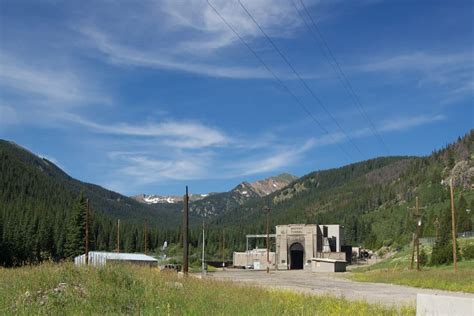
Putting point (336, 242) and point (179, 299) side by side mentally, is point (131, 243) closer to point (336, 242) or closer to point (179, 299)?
point (336, 242)

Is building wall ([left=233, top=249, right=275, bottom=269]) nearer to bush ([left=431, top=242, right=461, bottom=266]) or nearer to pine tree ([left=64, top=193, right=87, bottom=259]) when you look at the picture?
pine tree ([left=64, top=193, right=87, bottom=259])

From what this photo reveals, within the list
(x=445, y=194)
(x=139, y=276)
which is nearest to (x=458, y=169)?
(x=445, y=194)

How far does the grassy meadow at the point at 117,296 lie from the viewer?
1143cm

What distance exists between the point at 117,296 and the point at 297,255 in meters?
112

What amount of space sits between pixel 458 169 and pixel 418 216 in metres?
143

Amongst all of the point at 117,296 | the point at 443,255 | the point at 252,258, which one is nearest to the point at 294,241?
the point at 252,258

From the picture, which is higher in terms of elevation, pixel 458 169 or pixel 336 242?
pixel 458 169

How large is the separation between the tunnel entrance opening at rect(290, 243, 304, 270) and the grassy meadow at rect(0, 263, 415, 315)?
106513mm

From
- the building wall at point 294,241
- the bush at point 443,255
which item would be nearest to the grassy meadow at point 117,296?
the bush at point 443,255

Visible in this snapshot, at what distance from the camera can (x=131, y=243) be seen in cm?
17262

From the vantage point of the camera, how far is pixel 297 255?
12162cm

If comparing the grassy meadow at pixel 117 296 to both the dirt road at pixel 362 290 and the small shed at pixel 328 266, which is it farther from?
the small shed at pixel 328 266

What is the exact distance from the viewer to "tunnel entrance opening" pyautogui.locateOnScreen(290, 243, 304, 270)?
121 m

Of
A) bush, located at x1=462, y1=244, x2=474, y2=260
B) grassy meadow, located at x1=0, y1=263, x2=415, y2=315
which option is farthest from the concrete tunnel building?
grassy meadow, located at x1=0, y1=263, x2=415, y2=315
